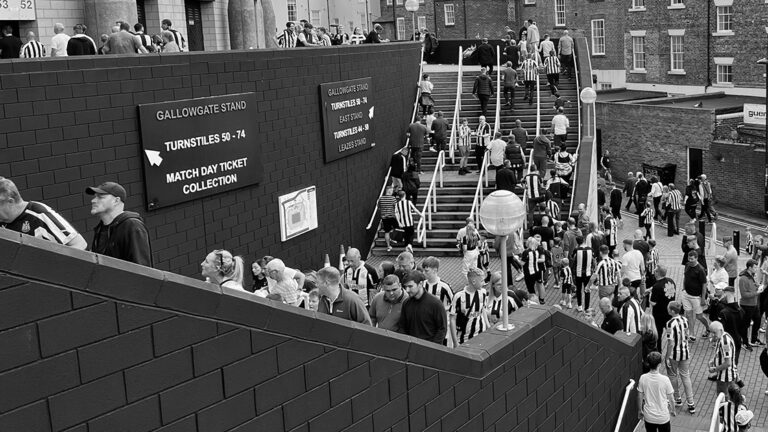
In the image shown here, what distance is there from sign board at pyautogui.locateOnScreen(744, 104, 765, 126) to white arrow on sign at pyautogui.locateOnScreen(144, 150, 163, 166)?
26331mm

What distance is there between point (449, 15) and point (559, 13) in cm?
880

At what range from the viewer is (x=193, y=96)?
569 inches

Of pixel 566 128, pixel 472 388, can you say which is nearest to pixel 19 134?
pixel 472 388

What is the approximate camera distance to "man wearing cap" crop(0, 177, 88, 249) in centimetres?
666

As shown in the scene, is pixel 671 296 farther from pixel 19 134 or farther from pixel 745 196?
pixel 745 196

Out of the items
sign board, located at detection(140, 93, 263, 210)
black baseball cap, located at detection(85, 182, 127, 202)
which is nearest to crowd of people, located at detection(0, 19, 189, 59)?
sign board, located at detection(140, 93, 263, 210)

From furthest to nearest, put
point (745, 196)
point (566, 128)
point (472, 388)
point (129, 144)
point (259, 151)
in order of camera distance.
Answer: point (745, 196), point (566, 128), point (259, 151), point (129, 144), point (472, 388)

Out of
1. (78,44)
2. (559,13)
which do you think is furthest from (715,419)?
(559,13)

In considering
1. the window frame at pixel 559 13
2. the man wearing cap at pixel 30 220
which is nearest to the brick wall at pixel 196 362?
the man wearing cap at pixel 30 220

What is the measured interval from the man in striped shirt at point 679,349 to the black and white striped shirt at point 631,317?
45 centimetres

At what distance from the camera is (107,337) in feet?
16.7

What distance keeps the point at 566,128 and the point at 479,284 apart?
13.7m

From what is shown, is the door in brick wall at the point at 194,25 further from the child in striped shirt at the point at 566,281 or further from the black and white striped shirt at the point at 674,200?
the black and white striped shirt at the point at 674,200

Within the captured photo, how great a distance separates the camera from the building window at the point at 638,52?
159 feet
